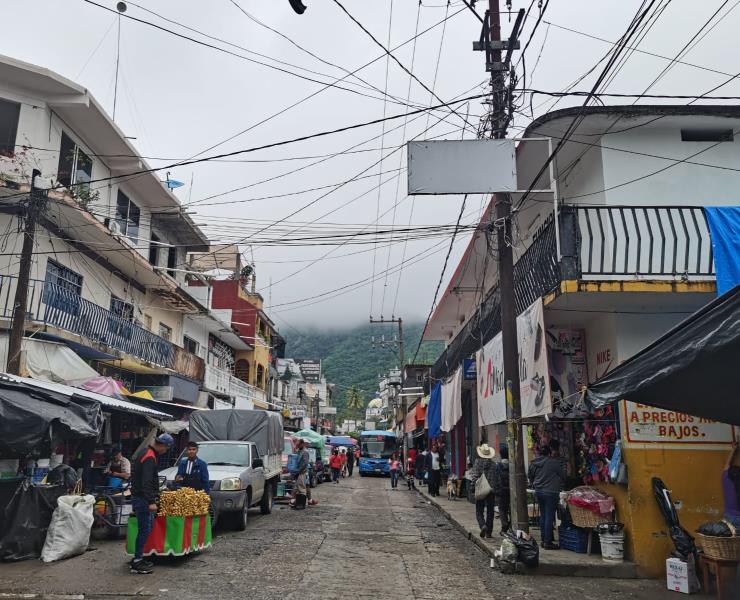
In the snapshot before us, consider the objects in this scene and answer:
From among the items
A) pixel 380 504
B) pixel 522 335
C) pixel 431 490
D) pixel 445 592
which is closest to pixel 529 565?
pixel 445 592

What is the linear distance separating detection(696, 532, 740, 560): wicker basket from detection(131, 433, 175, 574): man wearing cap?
7088 mm

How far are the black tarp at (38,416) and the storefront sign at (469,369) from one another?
1030 centimetres

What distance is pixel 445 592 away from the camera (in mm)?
7535

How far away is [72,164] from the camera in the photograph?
18031mm

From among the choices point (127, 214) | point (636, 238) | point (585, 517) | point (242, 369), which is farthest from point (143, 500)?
point (242, 369)

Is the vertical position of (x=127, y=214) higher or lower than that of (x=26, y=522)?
higher

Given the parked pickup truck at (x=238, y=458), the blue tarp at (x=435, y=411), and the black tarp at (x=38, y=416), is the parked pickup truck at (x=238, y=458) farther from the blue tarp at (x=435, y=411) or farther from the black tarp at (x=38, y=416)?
the blue tarp at (x=435, y=411)

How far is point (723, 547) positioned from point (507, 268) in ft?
16.9

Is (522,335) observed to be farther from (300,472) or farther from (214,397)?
(214,397)

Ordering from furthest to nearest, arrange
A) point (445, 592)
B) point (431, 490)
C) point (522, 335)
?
point (431, 490) < point (522, 335) < point (445, 592)

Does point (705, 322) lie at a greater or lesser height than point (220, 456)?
greater

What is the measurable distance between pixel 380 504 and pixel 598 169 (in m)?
13.6

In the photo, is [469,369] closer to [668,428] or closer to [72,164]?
[668,428]

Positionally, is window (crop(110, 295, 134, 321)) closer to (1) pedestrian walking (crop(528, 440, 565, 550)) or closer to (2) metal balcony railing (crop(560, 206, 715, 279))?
(1) pedestrian walking (crop(528, 440, 565, 550))
